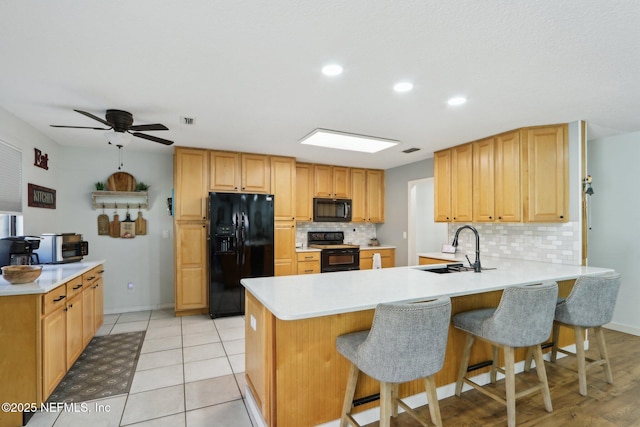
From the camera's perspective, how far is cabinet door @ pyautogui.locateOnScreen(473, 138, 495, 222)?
12.2 ft

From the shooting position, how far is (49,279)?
2.41 m

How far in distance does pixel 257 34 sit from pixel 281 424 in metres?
2.21

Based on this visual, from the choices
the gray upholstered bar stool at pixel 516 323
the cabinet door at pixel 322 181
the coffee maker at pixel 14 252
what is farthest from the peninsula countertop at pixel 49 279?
the cabinet door at pixel 322 181

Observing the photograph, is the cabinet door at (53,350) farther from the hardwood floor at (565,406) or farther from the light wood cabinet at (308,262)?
the light wood cabinet at (308,262)

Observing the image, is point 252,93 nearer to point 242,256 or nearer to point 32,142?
point 242,256

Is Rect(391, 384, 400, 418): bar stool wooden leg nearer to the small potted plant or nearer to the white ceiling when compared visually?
the white ceiling

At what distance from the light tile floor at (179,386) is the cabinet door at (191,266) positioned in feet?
1.58

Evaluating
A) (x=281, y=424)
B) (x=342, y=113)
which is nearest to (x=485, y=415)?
(x=281, y=424)

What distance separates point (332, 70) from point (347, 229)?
13.8 ft

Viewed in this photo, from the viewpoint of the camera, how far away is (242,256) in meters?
4.34

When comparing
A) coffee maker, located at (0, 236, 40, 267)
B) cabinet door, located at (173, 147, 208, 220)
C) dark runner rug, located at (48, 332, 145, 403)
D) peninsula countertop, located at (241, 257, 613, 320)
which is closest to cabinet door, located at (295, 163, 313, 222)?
cabinet door, located at (173, 147, 208, 220)

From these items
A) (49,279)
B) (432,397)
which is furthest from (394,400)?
(49,279)

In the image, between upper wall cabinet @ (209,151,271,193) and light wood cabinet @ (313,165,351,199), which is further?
light wood cabinet @ (313,165,351,199)

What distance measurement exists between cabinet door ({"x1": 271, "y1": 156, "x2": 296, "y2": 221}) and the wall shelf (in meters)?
1.87
